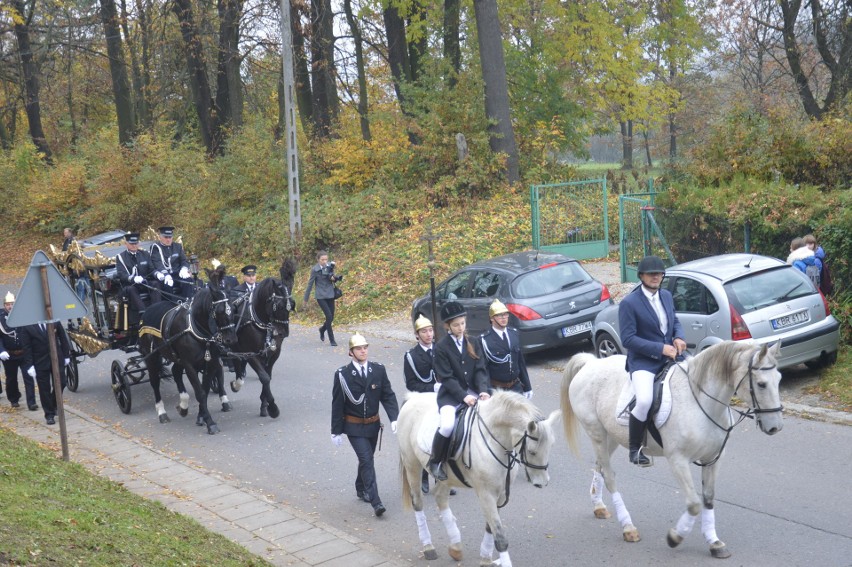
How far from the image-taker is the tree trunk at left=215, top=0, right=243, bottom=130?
33.9 m

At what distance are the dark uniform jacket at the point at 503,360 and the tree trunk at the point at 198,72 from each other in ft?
94.0

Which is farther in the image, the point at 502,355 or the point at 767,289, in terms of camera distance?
the point at 767,289

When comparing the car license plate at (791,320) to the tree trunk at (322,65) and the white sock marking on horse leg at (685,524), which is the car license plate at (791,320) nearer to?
the white sock marking on horse leg at (685,524)

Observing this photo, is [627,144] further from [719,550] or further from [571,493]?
[719,550]

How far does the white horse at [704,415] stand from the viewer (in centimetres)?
675

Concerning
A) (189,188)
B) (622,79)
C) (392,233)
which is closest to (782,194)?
(392,233)

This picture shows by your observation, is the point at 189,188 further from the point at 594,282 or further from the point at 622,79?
the point at 594,282

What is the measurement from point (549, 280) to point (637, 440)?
26.1ft

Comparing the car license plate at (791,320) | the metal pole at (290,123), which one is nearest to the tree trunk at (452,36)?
the metal pole at (290,123)

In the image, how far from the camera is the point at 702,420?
719cm

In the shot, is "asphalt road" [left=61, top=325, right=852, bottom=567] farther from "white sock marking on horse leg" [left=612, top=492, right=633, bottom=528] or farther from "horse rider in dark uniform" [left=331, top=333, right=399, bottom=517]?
"horse rider in dark uniform" [left=331, top=333, right=399, bottom=517]

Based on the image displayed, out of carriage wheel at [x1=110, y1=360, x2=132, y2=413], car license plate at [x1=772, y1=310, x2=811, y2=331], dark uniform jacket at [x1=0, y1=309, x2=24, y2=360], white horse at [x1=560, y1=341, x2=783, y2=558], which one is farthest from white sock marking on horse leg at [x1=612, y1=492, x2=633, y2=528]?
dark uniform jacket at [x1=0, y1=309, x2=24, y2=360]

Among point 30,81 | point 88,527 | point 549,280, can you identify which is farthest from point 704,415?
point 30,81

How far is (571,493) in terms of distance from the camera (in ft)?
29.5
